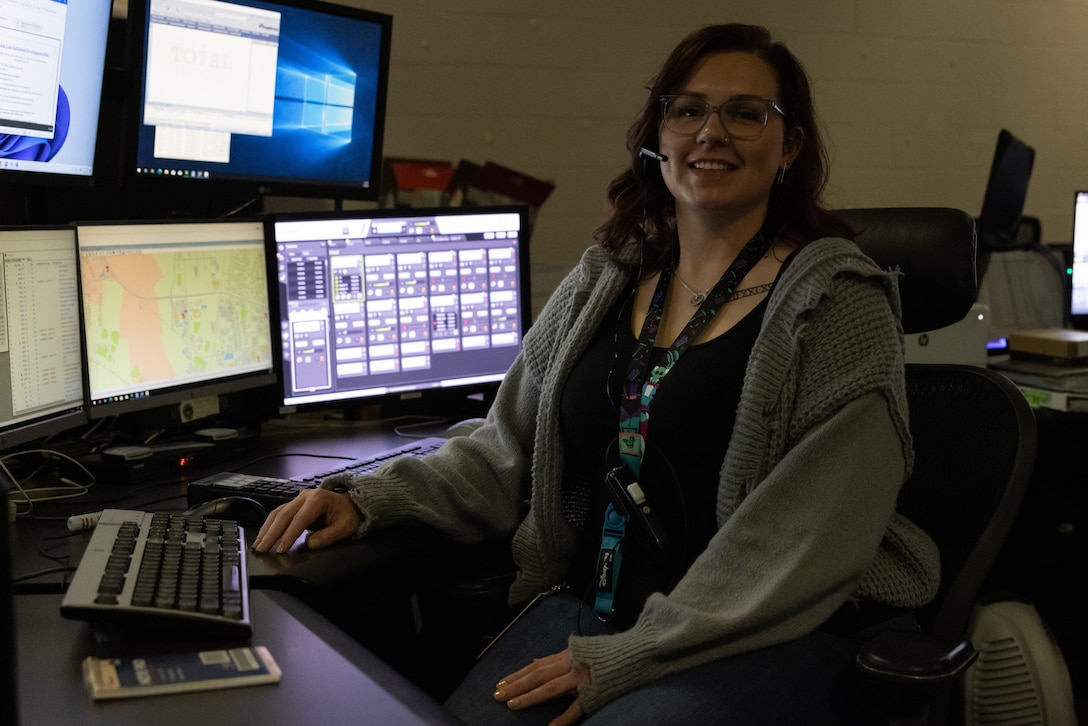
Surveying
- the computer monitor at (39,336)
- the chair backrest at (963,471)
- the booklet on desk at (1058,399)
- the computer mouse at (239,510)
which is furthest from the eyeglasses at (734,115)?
the booklet on desk at (1058,399)

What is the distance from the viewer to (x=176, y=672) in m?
0.97

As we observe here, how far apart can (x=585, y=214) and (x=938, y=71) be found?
1436 mm

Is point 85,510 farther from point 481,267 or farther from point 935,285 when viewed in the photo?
point 935,285

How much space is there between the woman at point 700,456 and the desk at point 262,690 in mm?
361

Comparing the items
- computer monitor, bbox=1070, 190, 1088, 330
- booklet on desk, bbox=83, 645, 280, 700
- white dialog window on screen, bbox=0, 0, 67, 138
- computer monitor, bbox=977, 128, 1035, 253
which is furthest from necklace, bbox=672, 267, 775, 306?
computer monitor, bbox=1070, 190, 1088, 330

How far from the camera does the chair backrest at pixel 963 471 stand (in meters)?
1.40

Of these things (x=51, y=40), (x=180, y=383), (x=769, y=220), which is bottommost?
(x=180, y=383)

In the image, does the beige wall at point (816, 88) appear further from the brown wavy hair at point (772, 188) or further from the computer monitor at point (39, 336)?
the computer monitor at point (39, 336)

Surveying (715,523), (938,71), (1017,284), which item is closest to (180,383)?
(715,523)

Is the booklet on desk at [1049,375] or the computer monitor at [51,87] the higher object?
the computer monitor at [51,87]

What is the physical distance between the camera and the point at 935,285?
1.58 m

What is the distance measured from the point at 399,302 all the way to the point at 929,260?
1.07 m

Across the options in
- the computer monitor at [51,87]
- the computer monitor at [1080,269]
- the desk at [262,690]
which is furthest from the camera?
the computer monitor at [1080,269]

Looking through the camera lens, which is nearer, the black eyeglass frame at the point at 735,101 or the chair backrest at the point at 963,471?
the chair backrest at the point at 963,471
